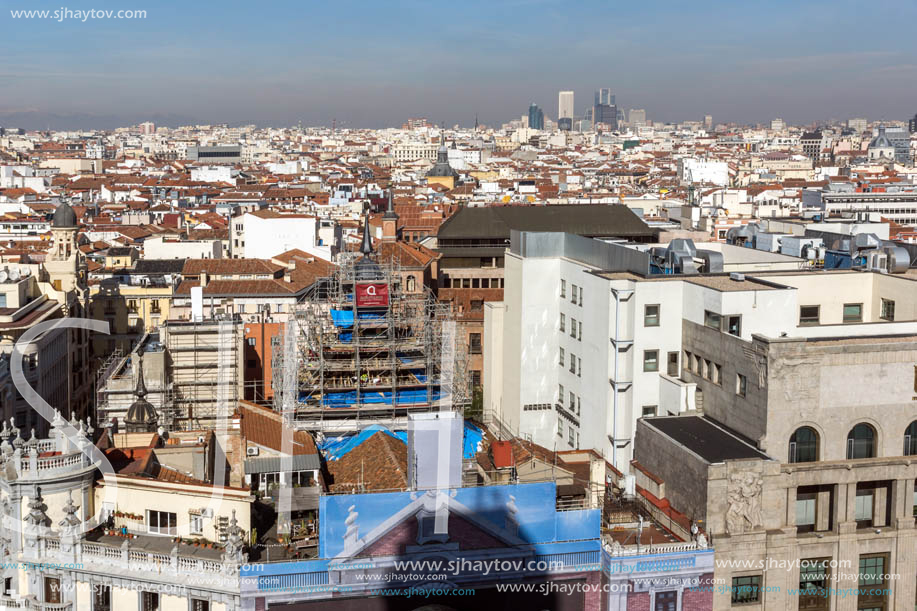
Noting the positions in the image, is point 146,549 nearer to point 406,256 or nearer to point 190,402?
point 190,402

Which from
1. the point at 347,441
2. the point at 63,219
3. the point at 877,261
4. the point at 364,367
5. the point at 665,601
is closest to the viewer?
the point at 665,601

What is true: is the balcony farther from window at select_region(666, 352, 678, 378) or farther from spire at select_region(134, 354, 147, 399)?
window at select_region(666, 352, 678, 378)

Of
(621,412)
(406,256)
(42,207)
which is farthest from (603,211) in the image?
(42,207)

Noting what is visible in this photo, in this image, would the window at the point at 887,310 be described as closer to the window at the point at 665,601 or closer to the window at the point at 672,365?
the window at the point at 672,365

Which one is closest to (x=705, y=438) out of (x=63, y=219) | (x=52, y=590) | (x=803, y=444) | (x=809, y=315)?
(x=803, y=444)

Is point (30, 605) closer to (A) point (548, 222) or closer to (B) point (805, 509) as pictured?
(B) point (805, 509)

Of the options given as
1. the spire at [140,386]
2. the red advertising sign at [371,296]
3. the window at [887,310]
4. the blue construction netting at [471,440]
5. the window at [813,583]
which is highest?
the window at [887,310]

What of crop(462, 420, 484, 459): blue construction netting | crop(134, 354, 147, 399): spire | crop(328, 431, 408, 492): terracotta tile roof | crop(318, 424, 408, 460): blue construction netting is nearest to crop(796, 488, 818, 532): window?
crop(462, 420, 484, 459): blue construction netting

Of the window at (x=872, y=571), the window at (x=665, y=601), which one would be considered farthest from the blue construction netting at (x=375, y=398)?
the window at (x=872, y=571)
